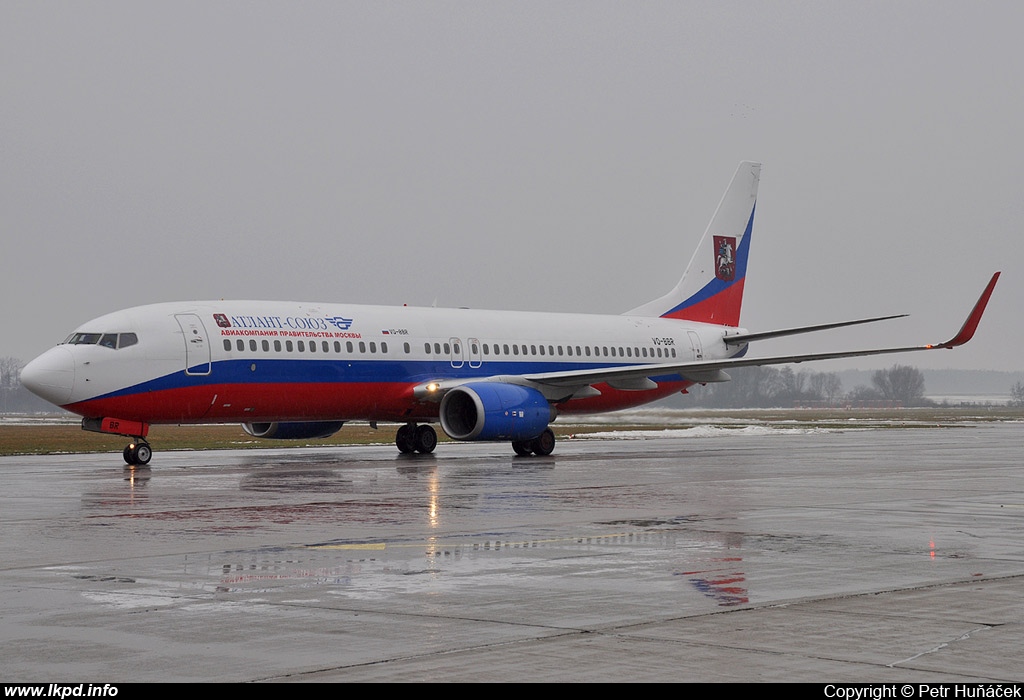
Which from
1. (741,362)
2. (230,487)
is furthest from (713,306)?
(230,487)

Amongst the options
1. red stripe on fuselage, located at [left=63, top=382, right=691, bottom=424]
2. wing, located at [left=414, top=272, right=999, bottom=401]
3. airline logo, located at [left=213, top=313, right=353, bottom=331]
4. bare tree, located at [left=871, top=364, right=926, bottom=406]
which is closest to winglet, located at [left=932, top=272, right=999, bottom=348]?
wing, located at [left=414, top=272, right=999, bottom=401]

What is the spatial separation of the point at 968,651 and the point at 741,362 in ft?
95.6

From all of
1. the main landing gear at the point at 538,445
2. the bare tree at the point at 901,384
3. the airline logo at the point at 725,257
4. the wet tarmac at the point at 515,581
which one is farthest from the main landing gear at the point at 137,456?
the bare tree at the point at 901,384

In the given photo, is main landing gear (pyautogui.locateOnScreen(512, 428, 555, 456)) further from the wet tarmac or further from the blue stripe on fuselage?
the wet tarmac

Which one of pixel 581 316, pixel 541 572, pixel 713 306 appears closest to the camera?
pixel 541 572

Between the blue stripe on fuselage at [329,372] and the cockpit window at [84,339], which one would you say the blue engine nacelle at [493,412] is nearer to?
the blue stripe on fuselage at [329,372]

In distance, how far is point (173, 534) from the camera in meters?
13.7

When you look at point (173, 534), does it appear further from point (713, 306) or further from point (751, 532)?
point (713, 306)

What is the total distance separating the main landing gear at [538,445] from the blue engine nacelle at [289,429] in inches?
191

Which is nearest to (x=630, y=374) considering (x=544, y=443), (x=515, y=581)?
(x=544, y=443)

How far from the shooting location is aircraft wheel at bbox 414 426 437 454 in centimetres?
3431

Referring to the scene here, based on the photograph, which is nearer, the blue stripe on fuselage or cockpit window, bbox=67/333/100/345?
cockpit window, bbox=67/333/100/345

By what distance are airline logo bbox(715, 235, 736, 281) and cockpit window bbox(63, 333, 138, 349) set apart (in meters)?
21.6

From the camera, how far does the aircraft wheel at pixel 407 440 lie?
34.4 meters
